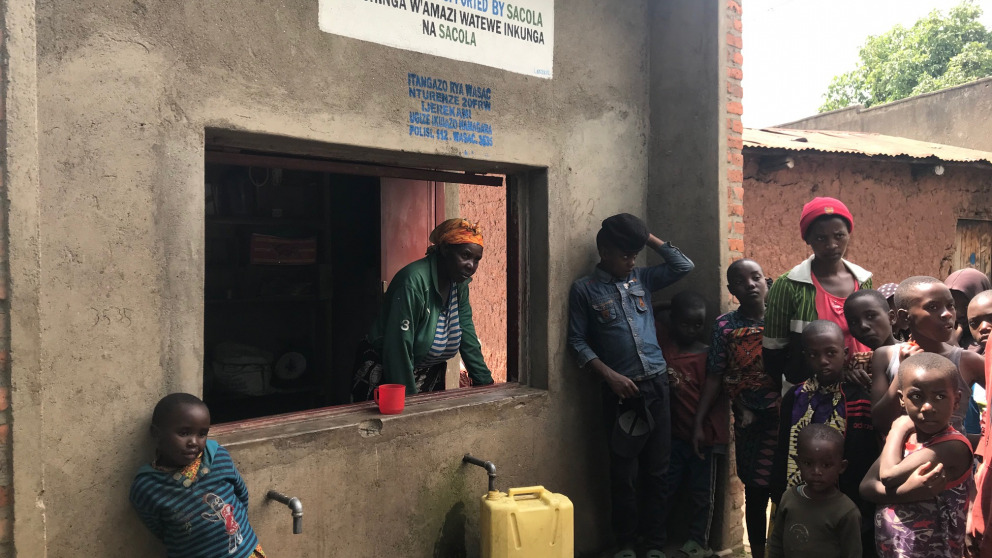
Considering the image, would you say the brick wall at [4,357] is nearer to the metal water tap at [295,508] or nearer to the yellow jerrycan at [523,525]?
the metal water tap at [295,508]

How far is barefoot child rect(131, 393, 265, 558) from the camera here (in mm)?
2541

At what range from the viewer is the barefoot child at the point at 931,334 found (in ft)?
9.14

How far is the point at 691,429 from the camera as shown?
4121 millimetres

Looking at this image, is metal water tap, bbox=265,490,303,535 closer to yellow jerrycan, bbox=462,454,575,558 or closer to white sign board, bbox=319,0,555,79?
yellow jerrycan, bbox=462,454,575,558

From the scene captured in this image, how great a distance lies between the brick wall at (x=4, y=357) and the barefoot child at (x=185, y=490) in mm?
384

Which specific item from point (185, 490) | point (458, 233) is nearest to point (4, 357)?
point (185, 490)

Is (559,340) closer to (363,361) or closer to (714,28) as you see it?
(363,361)

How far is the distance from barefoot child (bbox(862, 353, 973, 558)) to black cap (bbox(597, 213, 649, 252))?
1.56 metres

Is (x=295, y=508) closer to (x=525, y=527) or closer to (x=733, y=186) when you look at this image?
(x=525, y=527)

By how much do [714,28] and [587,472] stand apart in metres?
2.67

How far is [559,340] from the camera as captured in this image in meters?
4.08

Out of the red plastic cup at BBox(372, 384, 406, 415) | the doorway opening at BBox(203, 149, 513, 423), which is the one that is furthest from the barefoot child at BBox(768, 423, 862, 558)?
the doorway opening at BBox(203, 149, 513, 423)

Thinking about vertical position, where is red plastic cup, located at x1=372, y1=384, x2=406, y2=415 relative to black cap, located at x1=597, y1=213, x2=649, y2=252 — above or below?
below

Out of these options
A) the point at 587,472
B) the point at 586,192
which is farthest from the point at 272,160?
the point at 587,472
